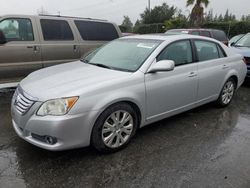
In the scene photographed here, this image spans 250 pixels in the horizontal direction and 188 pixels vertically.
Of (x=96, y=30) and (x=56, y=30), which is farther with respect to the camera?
(x=96, y=30)

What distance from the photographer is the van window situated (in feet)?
18.9

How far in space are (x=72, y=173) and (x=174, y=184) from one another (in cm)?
115

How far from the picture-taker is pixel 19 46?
5820 mm

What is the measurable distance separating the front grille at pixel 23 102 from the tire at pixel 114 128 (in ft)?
2.69

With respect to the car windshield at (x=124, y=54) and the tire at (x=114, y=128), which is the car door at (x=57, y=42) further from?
the tire at (x=114, y=128)

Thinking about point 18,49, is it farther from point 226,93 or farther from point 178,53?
point 226,93

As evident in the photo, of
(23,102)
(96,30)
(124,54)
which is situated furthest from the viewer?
(96,30)

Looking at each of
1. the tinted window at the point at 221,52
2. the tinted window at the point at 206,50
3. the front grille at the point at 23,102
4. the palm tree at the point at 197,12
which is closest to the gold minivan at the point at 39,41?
the front grille at the point at 23,102

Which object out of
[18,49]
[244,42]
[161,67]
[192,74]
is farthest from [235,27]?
[161,67]

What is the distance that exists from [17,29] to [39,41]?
1.67 feet

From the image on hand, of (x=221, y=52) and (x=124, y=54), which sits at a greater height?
(x=124, y=54)

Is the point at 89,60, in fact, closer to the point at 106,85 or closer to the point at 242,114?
the point at 106,85

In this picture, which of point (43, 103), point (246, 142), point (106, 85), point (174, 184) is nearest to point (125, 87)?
point (106, 85)

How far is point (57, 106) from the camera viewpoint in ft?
10.2
